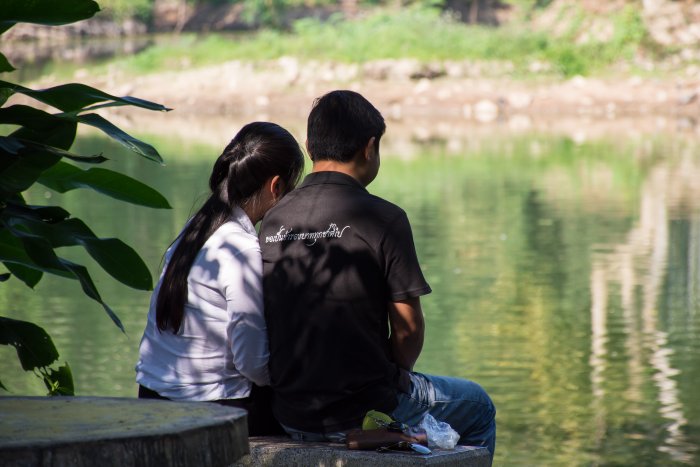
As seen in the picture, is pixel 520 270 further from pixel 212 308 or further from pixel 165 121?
pixel 165 121

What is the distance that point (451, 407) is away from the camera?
3258mm

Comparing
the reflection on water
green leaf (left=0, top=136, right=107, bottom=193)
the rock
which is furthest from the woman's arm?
the rock

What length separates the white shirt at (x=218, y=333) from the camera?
306cm

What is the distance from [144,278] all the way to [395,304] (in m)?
0.63

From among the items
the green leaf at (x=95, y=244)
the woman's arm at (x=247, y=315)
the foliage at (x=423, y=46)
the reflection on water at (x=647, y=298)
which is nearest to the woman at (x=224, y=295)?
the woman's arm at (x=247, y=315)

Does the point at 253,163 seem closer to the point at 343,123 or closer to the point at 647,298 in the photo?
the point at 343,123

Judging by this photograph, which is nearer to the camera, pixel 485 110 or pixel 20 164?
pixel 20 164

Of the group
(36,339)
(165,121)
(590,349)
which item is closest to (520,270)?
(590,349)

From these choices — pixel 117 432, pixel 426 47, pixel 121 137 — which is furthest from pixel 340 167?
pixel 426 47

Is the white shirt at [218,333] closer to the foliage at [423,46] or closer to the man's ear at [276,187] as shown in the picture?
the man's ear at [276,187]

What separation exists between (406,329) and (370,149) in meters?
0.45

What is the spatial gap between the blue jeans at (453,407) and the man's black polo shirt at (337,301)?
0.09 metres

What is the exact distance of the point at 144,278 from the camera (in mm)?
2740

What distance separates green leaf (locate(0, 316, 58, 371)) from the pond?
1257 millimetres
